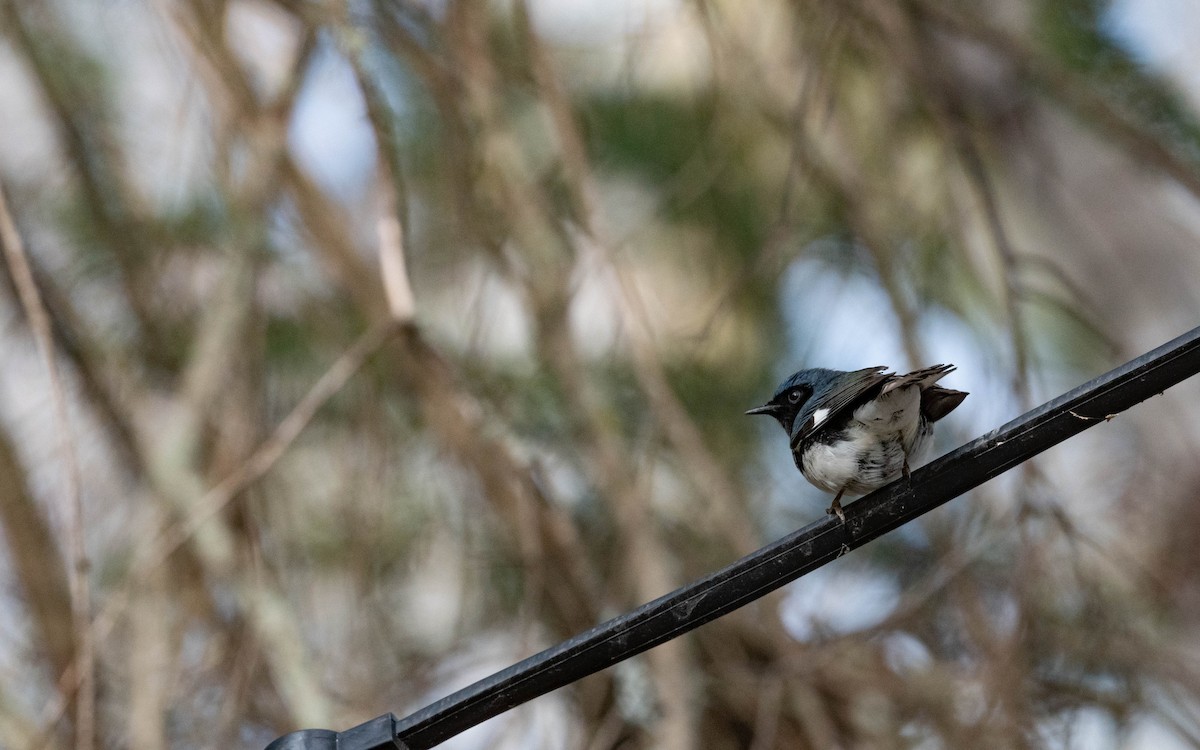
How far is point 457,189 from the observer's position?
3857 millimetres

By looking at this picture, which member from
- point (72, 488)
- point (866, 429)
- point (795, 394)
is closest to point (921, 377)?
point (866, 429)

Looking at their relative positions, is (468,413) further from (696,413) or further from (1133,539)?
(1133,539)

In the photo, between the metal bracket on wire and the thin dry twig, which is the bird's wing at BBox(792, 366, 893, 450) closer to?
the metal bracket on wire

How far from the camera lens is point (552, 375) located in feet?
13.1

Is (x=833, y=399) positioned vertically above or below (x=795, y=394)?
below

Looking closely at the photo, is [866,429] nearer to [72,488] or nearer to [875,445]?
[875,445]

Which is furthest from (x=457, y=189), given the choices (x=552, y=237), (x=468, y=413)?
(x=468, y=413)

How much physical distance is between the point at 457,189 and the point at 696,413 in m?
1.16

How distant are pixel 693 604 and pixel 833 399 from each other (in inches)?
32.4

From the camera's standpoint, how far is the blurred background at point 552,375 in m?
3.38

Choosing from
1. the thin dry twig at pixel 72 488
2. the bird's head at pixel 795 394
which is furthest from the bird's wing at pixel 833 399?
the thin dry twig at pixel 72 488

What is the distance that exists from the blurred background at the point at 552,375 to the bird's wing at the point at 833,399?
37.4 inches

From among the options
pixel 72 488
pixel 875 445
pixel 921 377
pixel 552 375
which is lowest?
pixel 921 377

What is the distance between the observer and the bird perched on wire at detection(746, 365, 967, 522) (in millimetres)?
2320
